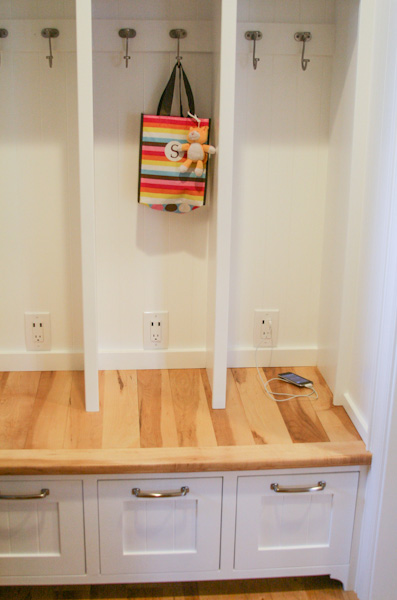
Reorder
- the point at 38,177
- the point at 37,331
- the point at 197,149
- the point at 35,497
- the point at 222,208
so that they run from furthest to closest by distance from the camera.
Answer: the point at 37,331 → the point at 38,177 → the point at 197,149 → the point at 222,208 → the point at 35,497

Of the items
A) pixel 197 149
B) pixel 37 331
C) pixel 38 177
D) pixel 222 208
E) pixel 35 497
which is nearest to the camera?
pixel 35 497

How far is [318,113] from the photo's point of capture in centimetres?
206

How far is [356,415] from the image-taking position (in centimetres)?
184

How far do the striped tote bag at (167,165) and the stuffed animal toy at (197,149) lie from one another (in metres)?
0.02

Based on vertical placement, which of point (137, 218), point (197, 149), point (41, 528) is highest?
point (197, 149)

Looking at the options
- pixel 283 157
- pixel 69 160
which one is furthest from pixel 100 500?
pixel 283 157

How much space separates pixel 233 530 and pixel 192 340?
0.70 metres

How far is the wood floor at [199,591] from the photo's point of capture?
1779 millimetres

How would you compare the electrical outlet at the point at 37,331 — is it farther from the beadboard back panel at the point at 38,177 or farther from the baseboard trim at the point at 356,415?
the baseboard trim at the point at 356,415

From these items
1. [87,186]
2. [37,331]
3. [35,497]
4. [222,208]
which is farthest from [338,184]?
[35,497]

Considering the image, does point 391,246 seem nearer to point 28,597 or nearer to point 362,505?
point 362,505

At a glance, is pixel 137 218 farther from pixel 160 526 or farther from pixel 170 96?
pixel 160 526

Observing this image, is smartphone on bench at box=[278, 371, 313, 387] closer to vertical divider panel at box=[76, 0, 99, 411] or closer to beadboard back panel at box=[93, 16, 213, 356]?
beadboard back panel at box=[93, 16, 213, 356]

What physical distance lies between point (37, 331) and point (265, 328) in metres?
0.78
